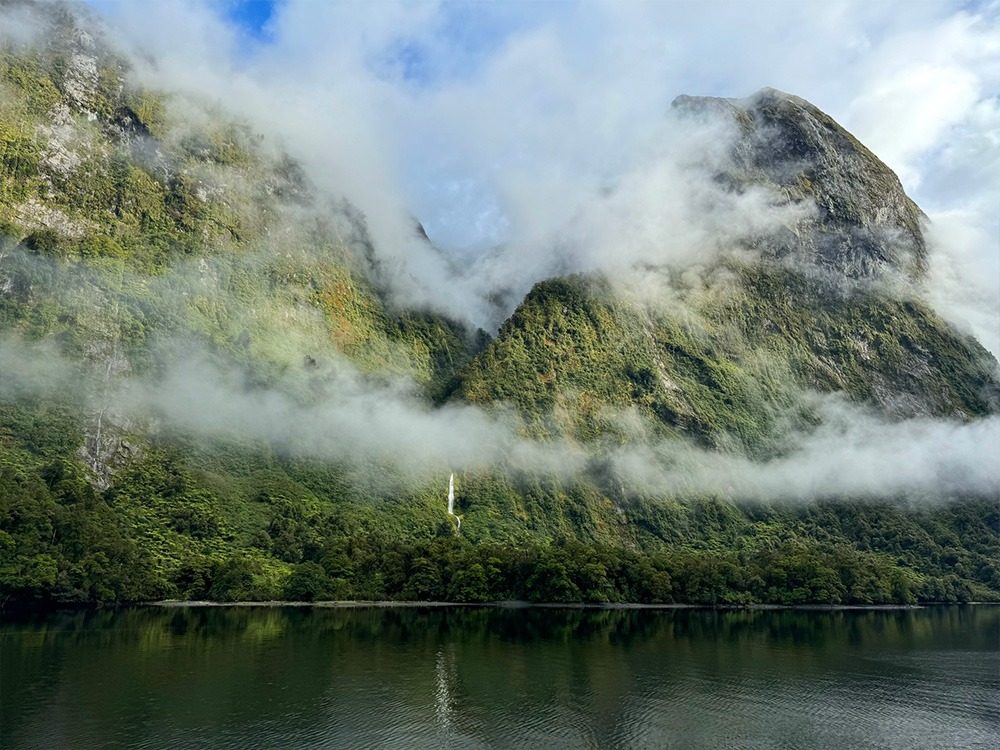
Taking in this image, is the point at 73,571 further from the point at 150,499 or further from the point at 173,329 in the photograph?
the point at 173,329

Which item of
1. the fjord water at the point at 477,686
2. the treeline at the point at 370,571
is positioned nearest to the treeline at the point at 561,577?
the treeline at the point at 370,571

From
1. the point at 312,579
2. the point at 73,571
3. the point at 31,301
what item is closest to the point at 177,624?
the point at 73,571

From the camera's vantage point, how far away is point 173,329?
200m

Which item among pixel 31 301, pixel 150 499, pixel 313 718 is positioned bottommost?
pixel 313 718

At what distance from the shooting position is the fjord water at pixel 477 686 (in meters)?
47.4

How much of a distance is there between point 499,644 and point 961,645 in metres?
60.3

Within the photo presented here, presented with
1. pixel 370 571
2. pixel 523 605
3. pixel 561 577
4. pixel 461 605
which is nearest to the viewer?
pixel 561 577

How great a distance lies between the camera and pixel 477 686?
61.7 meters

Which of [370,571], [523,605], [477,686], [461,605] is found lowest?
[477,686]

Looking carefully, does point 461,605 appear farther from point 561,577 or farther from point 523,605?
point 561,577

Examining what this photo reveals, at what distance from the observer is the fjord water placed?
47.4 m

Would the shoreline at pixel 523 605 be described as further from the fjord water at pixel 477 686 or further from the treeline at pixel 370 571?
the fjord water at pixel 477 686

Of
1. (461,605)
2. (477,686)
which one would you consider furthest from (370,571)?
(477,686)

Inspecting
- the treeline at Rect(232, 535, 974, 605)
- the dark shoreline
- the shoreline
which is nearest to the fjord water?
the dark shoreline
